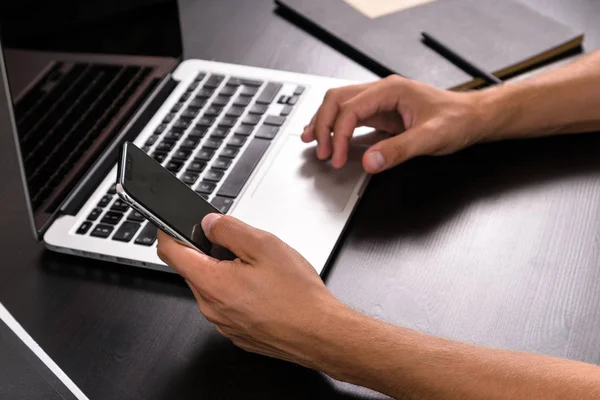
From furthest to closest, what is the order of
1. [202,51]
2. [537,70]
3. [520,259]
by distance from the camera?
[202,51], [537,70], [520,259]

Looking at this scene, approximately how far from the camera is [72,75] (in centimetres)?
94

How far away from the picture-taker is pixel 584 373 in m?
0.66

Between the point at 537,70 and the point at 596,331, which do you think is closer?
the point at 596,331

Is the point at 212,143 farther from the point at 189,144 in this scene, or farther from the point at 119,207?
the point at 119,207

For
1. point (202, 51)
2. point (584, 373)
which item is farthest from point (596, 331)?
point (202, 51)

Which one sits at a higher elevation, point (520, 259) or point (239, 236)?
point (239, 236)

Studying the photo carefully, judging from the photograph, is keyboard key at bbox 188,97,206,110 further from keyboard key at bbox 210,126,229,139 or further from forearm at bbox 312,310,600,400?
forearm at bbox 312,310,600,400

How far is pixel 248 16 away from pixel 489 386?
0.84m

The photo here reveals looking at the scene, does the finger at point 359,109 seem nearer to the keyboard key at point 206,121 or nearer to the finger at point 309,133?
the finger at point 309,133

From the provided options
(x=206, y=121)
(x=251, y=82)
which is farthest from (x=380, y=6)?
(x=206, y=121)

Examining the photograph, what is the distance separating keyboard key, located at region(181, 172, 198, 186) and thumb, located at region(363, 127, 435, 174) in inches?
8.4

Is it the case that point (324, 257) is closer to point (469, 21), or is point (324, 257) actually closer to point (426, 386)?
point (426, 386)

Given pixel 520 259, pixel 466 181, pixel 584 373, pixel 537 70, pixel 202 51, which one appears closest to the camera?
pixel 584 373

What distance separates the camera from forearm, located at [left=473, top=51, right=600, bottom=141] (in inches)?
38.4
